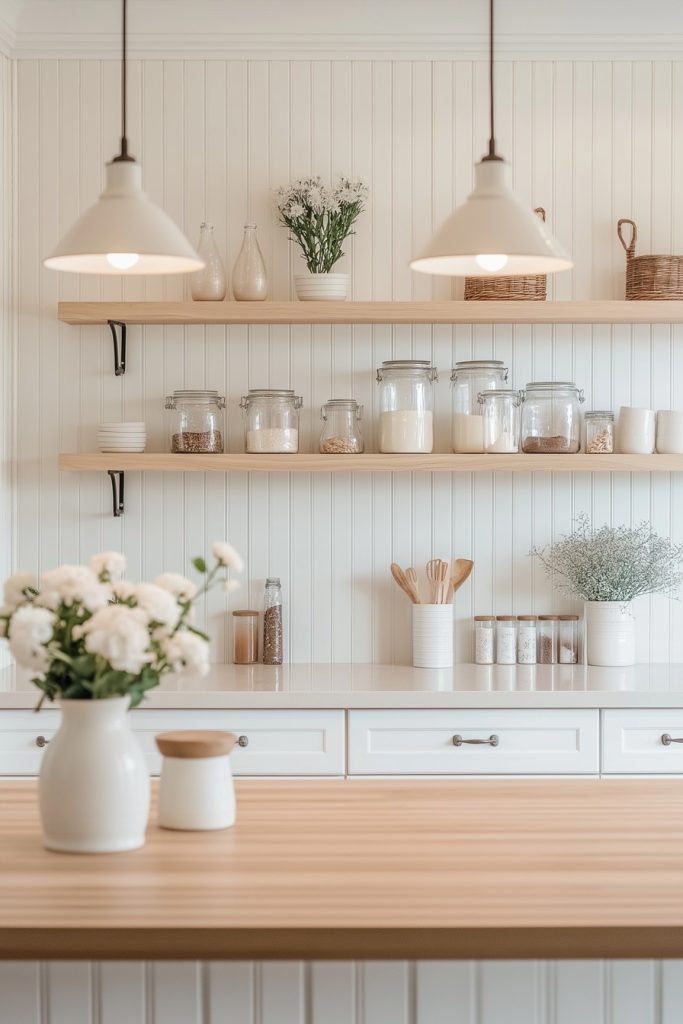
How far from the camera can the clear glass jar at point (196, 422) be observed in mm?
3703

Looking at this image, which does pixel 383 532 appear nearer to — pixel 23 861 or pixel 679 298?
pixel 679 298

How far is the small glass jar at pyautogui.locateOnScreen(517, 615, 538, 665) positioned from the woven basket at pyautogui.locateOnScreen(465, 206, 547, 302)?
1.00m

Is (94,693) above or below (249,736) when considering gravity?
above

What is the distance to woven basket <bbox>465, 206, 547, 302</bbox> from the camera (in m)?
3.70

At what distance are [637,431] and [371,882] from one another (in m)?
2.35

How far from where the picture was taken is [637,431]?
372cm

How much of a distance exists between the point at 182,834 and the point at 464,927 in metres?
0.55

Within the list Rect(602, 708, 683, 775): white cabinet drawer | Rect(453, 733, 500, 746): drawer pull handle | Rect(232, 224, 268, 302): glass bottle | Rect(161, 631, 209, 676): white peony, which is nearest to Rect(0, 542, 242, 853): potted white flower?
Rect(161, 631, 209, 676): white peony

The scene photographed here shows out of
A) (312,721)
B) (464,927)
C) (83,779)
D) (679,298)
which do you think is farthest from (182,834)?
(679,298)

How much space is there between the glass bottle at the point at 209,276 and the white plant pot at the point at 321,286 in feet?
0.80

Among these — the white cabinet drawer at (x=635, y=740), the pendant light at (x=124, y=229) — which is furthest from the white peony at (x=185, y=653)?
the white cabinet drawer at (x=635, y=740)

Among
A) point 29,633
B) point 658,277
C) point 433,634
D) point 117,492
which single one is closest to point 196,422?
point 117,492

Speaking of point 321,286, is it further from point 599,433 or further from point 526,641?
point 526,641

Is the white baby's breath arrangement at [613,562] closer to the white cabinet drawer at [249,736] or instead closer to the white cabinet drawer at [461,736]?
the white cabinet drawer at [461,736]
